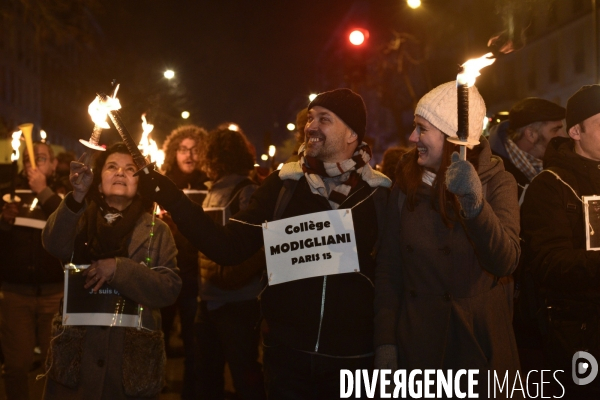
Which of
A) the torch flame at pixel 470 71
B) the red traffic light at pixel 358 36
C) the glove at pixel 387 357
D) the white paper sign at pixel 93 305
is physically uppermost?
the red traffic light at pixel 358 36

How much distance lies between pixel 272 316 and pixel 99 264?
3.91ft

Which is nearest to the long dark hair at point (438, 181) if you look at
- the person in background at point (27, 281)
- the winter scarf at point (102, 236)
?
the winter scarf at point (102, 236)

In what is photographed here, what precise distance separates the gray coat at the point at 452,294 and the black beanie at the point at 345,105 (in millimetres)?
739

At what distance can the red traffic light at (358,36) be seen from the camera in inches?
472

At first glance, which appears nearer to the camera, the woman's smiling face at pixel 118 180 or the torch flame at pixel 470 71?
the torch flame at pixel 470 71

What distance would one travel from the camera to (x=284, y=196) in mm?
4219

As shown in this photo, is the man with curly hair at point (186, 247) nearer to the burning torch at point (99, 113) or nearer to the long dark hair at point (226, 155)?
the long dark hair at point (226, 155)

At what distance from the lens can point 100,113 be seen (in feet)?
13.0

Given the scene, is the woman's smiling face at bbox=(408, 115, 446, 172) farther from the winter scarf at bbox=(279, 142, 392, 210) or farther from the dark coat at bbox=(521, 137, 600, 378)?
the dark coat at bbox=(521, 137, 600, 378)

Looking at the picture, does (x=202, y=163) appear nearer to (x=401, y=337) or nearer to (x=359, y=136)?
(x=359, y=136)

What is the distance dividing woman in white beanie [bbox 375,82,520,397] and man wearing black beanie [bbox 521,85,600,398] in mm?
362

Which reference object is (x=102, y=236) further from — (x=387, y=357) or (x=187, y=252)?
(x=187, y=252)

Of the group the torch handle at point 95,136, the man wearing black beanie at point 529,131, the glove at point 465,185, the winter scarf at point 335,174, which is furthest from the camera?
the man wearing black beanie at point 529,131

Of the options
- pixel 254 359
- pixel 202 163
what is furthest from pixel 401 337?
pixel 202 163
